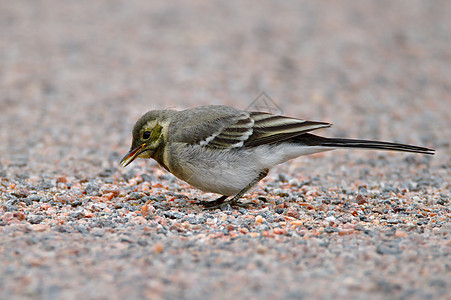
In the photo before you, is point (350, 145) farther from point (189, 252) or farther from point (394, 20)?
point (394, 20)

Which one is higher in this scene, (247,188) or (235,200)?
(247,188)

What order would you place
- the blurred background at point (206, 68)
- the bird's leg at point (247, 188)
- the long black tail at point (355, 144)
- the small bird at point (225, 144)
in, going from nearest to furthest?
the long black tail at point (355, 144)
the small bird at point (225, 144)
the bird's leg at point (247, 188)
the blurred background at point (206, 68)

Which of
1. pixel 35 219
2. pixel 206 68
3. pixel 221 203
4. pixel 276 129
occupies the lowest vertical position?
pixel 35 219

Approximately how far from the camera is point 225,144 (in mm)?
7016

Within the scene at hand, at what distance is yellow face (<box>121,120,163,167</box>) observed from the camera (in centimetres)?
720

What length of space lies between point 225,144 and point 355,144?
159cm

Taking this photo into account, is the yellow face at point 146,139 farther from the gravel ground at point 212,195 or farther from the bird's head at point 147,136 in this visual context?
the gravel ground at point 212,195

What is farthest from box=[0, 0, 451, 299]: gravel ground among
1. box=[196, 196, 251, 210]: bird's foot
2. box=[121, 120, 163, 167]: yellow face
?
box=[121, 120, 163, 167]: yellow face

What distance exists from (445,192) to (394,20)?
1229 cm

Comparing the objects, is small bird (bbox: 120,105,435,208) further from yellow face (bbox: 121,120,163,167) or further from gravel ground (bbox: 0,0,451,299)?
gravel ground (bbox: 0,0,451,299)

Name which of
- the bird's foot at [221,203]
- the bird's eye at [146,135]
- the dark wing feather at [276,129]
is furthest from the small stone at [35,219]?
the dark wing feather at [276,129]

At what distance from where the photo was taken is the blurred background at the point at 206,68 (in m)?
11.4

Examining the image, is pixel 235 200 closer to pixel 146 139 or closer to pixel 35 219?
pixel 146 139

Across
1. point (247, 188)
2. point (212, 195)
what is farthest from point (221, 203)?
point (212, 195)
